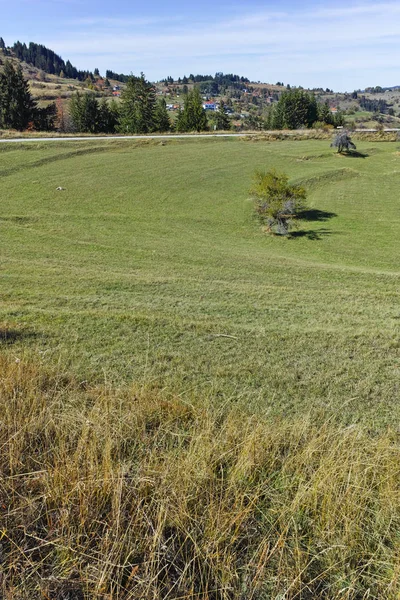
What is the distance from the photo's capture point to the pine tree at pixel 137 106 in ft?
176

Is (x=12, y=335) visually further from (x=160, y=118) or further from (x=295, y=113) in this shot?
(x=295, y=113)

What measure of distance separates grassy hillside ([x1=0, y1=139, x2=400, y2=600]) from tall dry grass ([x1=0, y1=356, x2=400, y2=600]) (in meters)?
0.01

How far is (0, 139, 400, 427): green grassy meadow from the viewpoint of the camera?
16.1ft

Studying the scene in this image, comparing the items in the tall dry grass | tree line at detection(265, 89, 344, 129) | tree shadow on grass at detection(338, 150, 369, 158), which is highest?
tree line at detection(265, 89, 344, 129)

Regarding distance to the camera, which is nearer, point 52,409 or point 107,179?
point 52,409

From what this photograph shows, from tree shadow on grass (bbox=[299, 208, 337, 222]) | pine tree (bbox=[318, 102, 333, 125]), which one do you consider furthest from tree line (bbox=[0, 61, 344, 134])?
tree shadow on grass (bbox=[299, 208, 337, 222])

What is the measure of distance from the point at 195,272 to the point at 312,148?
3716 cm

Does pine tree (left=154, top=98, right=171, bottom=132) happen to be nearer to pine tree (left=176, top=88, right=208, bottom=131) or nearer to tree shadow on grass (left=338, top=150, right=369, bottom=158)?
pine tree (left=176, top=88, right=208, bottom=131)

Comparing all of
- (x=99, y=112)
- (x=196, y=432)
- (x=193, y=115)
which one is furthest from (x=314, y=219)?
(x=99, y=112)

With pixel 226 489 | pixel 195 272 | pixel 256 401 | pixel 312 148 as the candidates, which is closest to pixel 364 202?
pixel 312 148

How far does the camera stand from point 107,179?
28188mm

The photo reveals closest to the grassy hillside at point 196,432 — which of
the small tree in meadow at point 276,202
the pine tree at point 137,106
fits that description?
the small tree in meadow at point 276,202

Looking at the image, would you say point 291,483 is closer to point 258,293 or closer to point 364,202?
point 258,293

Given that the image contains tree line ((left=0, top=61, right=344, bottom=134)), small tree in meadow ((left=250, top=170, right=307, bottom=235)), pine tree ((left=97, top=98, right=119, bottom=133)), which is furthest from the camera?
pine tree ((left=97, top=98, right=119, bottom=133))
